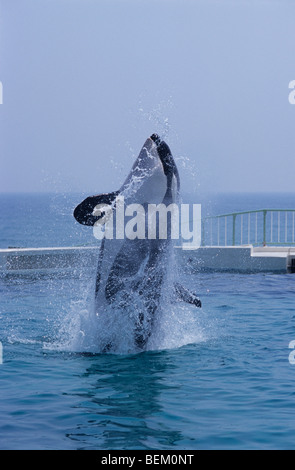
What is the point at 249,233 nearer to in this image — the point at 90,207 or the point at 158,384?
the point at 90,207

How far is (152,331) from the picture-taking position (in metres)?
8.88

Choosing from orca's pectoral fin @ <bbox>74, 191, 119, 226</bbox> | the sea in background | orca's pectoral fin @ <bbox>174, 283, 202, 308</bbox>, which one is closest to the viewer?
the sea in background

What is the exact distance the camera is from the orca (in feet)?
25.6

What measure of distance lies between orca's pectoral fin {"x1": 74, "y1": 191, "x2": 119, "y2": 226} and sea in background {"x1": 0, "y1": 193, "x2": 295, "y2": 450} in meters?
1.21

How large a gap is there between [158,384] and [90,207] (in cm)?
211

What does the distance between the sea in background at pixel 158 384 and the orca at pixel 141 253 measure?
525 millimetres

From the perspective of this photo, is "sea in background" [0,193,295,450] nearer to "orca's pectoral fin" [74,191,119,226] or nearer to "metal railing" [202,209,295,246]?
"orca's pectoral fin" [74,191,119,226]

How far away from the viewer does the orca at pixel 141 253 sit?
780cm

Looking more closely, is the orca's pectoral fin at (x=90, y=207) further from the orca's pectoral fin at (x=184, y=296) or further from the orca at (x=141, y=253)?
the orca's pectoral fin at (x=184, y=296)
